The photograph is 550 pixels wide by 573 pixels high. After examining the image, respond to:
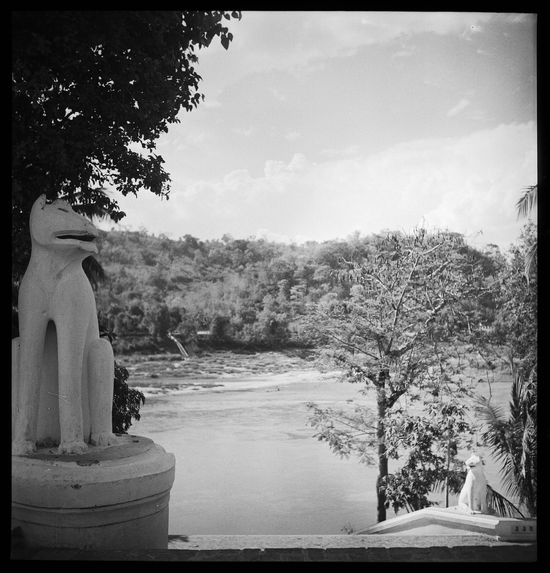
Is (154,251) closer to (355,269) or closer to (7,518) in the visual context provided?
(355,269)

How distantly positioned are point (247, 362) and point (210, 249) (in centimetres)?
125

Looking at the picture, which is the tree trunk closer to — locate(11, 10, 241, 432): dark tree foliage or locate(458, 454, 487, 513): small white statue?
locate(458, 454, 487, 513): small white statue

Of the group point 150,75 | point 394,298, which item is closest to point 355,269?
point 394,298

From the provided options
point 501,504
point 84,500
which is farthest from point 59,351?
point 501,504

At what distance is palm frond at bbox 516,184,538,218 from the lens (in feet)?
15.7

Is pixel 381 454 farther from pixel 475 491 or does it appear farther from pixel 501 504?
pixel 475 491

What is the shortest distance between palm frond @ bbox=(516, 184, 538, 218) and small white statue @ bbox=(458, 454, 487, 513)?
209 cm

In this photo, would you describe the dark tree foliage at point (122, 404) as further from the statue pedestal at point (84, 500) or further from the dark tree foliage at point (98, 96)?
the statue pedestal at point (84, 500)

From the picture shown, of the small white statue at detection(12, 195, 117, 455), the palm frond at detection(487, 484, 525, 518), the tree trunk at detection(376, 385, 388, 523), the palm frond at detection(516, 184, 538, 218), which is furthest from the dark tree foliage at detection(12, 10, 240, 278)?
the palm frond at detection(487, 484, 525, 518)

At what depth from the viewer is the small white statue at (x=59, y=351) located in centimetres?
277

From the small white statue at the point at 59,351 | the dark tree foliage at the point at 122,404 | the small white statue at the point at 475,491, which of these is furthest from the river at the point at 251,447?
the small white statue at the point at 59,351

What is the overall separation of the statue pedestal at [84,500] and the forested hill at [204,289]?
10.9 ft

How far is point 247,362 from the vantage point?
609cm
